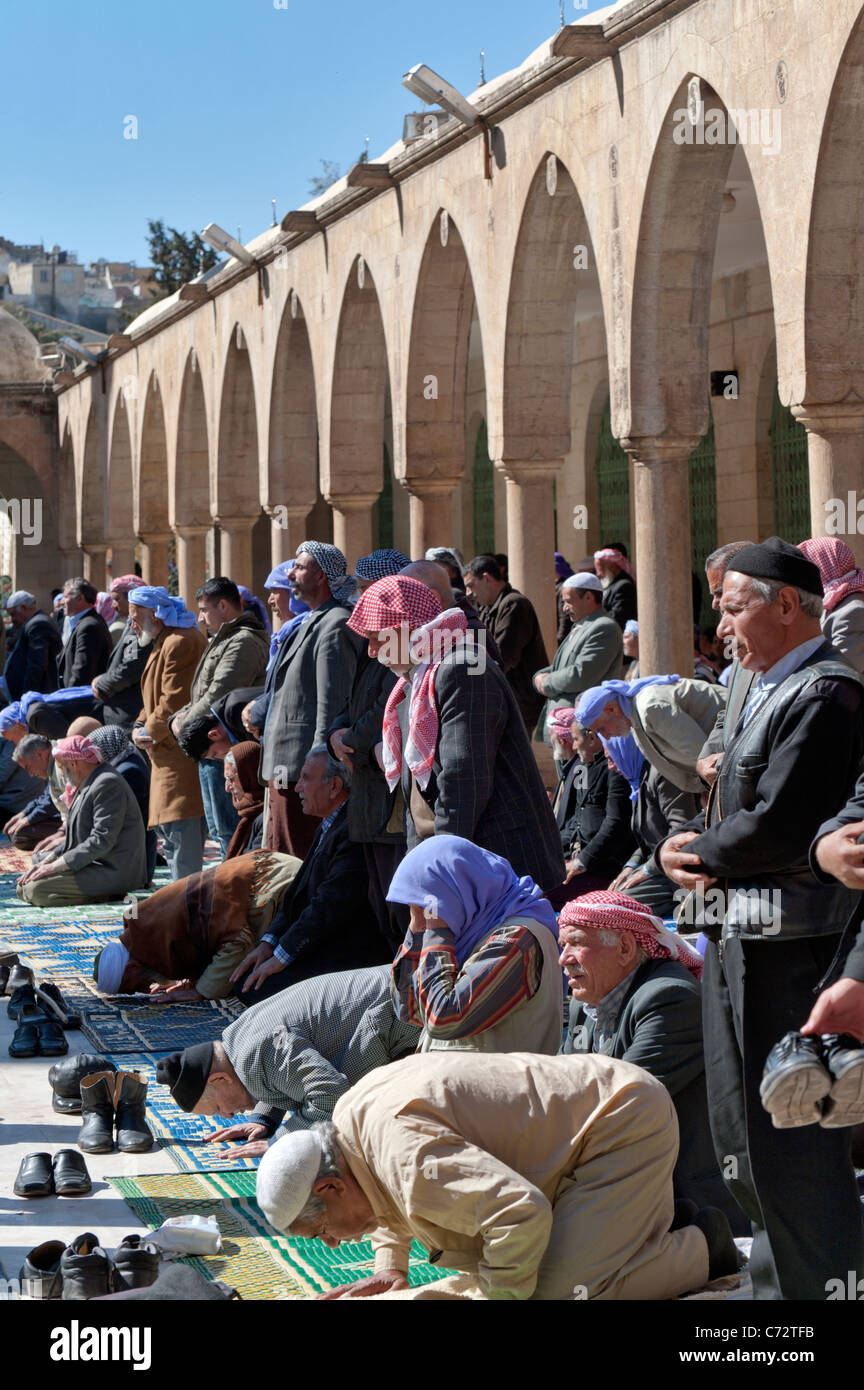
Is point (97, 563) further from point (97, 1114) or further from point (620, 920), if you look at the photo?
point (620, 920)

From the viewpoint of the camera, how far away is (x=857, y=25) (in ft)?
23.9

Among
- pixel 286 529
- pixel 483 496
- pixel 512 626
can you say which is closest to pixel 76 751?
pixel 512 626

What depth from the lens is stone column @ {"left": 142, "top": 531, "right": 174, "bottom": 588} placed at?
23.2m

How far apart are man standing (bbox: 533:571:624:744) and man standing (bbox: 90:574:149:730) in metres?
2.41

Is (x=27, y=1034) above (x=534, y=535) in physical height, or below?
below

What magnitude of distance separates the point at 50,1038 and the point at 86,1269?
2.57m

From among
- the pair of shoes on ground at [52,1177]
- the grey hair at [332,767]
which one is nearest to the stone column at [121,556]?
the grey hair at [332,767]

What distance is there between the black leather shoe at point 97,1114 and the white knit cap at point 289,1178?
1798mm

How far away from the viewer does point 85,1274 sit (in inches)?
148

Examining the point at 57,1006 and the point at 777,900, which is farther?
the point at 57,1006

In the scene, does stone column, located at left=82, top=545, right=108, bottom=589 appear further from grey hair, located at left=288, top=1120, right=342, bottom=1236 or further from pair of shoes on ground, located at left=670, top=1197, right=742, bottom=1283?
grey hair, located at left=288, top=1120, right=342, bottom=1236

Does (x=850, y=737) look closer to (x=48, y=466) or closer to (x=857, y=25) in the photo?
(x=857, y=25)
